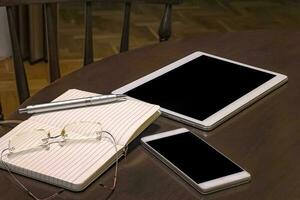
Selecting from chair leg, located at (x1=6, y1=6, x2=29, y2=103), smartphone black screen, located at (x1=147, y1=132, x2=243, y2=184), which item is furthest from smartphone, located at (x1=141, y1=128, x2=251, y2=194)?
chair leg, located at (x1=6, y1=6, x2=29, y2=103)

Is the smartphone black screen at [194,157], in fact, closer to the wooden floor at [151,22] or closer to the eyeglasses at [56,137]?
the eyeglasses at [56,137]

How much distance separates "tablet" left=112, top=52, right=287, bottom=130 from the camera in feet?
2.75

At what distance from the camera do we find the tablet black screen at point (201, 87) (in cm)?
86

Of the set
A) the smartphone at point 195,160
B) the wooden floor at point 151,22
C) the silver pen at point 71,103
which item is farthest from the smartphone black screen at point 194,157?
the wooden floor at point 151,22

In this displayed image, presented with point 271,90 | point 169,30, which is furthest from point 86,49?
point 271,90

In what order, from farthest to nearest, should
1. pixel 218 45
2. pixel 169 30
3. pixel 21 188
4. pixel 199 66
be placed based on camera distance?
pixel 169 30
pixel 218 45
pixel 199 66
pixel 21 188

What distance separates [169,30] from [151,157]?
1.92 feet

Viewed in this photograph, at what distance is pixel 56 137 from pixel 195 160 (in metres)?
0.19

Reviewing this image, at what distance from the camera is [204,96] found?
35.2 inches

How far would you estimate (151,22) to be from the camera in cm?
328

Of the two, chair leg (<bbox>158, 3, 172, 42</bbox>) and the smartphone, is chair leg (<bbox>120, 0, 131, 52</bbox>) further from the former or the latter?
the smartphone

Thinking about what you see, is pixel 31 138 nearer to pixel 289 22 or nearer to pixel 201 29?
pixel 201 29

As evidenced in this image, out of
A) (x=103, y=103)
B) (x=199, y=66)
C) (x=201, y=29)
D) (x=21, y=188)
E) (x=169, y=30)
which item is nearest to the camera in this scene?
(x=21, y=188)

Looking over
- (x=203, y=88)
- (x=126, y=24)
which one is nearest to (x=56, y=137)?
(x=203, y=88)
